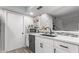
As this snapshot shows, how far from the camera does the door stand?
8.13ft

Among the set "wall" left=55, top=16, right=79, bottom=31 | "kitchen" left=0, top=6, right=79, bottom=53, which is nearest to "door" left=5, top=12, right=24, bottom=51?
"kitchen" left=0, top=6, right=79, bottom=53

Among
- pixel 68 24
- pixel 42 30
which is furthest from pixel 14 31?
pixel 68 24

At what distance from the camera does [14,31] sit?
105 inches

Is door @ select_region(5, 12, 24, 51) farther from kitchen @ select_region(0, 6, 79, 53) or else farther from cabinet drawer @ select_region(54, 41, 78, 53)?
cabinet drawer @ select_region(54, 41, 78, 53)

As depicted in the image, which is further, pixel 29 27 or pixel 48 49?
pixel 29 27

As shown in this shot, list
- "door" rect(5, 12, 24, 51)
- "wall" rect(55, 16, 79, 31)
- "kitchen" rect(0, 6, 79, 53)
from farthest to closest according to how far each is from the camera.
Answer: "door" rect(5, 12, 24, 51) < "wall" rect(55, 16, 79, 31) < "kitchen" rect(0, 6, 79, 53)

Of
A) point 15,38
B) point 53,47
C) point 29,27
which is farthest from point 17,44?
point 53,47

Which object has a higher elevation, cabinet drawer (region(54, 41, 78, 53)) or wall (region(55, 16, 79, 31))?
wall (region(55, 16, 79, 31))

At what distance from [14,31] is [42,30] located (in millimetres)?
1344

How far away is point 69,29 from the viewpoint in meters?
1.58

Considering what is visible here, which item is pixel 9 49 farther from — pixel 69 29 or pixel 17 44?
pixel 69 29

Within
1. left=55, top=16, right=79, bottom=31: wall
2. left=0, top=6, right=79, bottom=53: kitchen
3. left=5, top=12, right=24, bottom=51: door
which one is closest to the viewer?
left=0, top=6, right=79, bottom=53: kitchen
